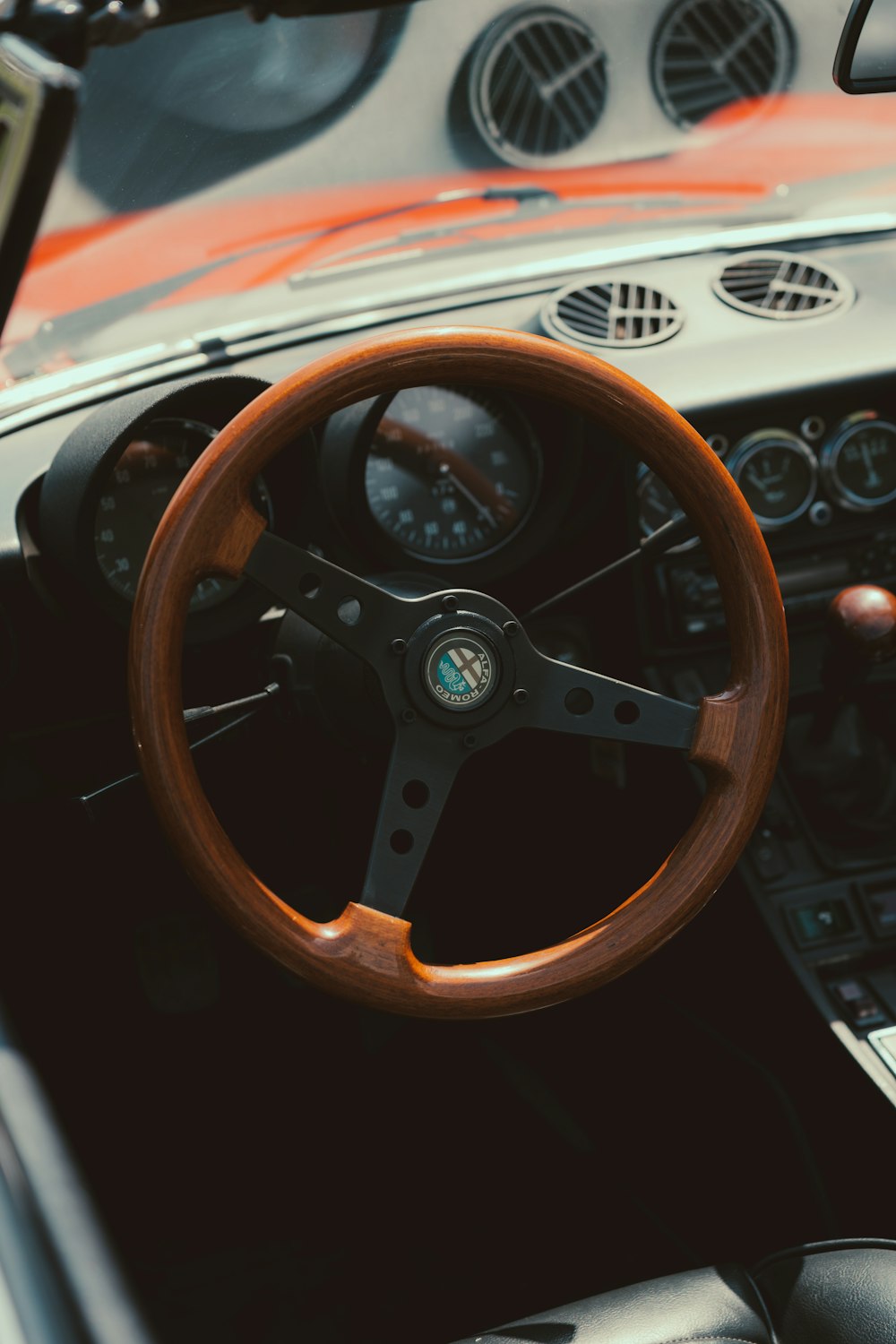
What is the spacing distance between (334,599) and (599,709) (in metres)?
0.35

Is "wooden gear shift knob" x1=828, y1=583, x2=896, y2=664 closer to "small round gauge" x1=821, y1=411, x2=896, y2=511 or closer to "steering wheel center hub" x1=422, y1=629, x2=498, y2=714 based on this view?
"small round gauge" x1=821, y1=411, x2=896, y2=511

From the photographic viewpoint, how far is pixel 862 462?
2.37 m

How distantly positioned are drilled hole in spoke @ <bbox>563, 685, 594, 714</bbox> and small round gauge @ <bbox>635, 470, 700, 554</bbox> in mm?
649

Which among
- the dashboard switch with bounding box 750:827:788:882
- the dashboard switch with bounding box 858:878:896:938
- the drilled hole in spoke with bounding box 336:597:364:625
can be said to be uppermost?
the drilled hole in spoke with bounding box 336:597:364:625

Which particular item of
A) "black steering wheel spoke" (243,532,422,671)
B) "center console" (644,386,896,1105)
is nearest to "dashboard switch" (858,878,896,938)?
"center console" (644,386,896,1105)

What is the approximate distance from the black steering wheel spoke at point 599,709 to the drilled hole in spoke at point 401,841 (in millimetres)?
198

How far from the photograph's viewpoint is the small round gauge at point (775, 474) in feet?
7.56

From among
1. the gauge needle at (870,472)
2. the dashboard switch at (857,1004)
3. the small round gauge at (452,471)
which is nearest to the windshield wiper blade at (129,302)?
the small round gauge at (452,471)

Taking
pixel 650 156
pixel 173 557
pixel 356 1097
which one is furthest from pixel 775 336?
pixel 356 1097

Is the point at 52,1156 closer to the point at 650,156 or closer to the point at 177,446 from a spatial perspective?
the point at 177,446

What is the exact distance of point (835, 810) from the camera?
2438mm

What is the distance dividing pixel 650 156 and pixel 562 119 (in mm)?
199

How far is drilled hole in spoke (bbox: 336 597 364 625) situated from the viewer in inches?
64.3

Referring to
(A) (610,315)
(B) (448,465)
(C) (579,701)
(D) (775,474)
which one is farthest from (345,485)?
(D) (775,474)
